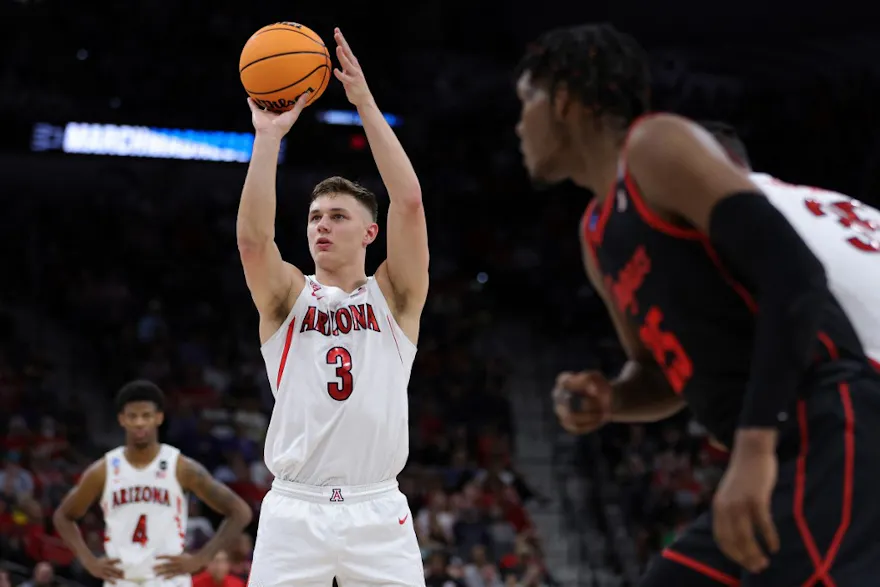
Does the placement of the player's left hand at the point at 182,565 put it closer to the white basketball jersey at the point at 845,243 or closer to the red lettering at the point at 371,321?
the red lettering at the point at 371,321

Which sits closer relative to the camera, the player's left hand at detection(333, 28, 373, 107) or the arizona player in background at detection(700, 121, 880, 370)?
the arizona player in background at detection(700, 121, 880, 370)

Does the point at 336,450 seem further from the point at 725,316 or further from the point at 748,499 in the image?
the point at 748,499

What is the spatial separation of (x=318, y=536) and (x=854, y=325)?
2291mm

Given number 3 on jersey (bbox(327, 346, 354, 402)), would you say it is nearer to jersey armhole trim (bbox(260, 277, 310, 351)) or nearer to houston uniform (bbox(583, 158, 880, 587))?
jersey armhole trim (bbox(260, 277, 310, 351))

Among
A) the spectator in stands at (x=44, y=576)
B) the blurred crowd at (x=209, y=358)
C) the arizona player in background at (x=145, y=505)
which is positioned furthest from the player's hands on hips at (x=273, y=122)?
the spectator in stands at (x=44, y=576)

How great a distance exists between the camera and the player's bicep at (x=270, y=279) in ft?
13.7

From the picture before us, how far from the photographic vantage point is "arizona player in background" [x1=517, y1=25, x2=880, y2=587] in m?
2.09

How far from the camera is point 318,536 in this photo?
159 inches

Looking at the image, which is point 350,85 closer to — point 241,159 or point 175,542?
point 175,542

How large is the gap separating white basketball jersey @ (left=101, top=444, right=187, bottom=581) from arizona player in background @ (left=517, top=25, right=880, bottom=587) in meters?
4.58

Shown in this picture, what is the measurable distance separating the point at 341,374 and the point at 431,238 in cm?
1223

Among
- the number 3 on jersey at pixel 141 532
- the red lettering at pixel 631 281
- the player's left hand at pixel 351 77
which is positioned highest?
the player's left hand at pixel 351 77

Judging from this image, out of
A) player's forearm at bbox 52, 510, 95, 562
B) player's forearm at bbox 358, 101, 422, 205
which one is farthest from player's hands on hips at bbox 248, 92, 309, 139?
player's forearm at bbox 52, 510, 95, 562

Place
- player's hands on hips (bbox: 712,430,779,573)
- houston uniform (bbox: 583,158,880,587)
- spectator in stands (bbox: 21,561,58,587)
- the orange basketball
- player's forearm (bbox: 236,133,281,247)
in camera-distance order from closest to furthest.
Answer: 1. player's hands on hips (bbox: 712,430,779,573)
2. houston uniform (bbox: 583,158,880,587)
3. player's forearm (bbox: 236,133,281,247)
4. the orange basketball
5. spectator in stands (bbox: 21,561,58,587)
